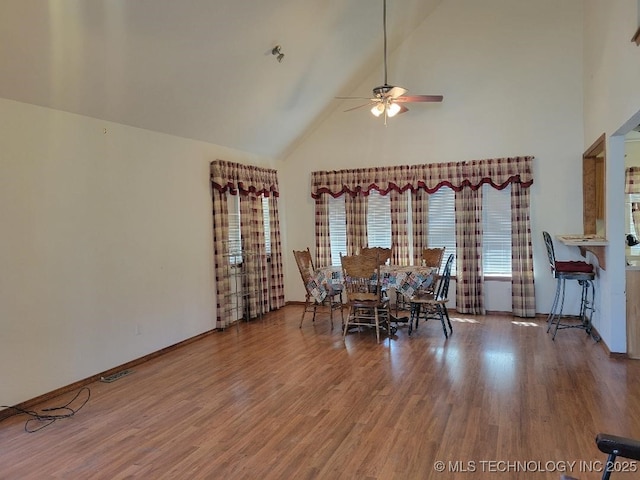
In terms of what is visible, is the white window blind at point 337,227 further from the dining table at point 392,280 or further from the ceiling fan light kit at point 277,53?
A: the ceiling fan light kit at point 277,53

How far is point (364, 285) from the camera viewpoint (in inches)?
219

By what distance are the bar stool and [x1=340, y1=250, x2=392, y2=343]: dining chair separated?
2021mm

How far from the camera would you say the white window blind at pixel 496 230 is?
6.45 metres

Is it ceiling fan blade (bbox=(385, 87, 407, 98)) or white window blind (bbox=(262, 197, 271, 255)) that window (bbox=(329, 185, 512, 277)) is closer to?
white window blind (bbox=(262, 197, 271, 255))

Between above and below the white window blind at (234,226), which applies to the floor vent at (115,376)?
below

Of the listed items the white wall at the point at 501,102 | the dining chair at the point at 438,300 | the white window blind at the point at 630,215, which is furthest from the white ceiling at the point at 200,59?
the white window blind at the point at 630,215

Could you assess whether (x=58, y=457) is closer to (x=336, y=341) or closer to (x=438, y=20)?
(x=336, y=341)

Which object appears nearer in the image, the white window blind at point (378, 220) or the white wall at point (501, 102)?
the white wall at point (501, 102)

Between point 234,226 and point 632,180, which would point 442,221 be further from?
point 234,226

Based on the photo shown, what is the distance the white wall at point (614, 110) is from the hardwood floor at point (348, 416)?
49 centimetres

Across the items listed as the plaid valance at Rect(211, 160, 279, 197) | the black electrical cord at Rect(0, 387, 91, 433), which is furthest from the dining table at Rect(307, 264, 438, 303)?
the black electrical cord at Rect(0, 387, 91, 433)

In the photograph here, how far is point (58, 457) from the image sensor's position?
2840 mm

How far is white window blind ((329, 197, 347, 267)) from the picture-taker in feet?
24.3

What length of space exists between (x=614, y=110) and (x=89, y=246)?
16.7 ft
